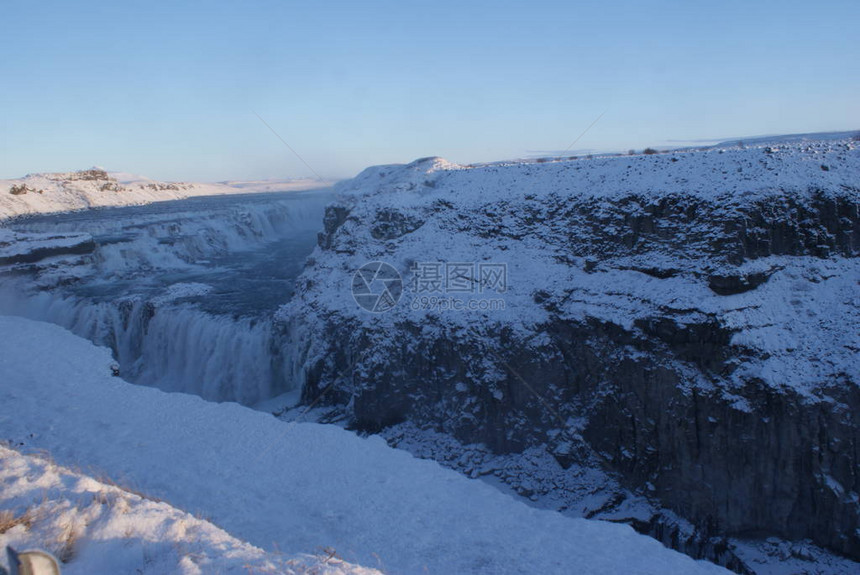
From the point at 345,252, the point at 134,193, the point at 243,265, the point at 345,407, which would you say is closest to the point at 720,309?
the point at 345,407

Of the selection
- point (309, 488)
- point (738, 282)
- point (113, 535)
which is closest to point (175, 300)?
point (309, 488)

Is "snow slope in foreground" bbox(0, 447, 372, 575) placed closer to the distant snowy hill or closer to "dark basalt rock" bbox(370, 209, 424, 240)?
"dark basalt rock" bbox(370, 209, 424, 240)

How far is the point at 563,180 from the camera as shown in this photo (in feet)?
64.2

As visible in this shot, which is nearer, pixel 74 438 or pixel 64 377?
pixel 74 438

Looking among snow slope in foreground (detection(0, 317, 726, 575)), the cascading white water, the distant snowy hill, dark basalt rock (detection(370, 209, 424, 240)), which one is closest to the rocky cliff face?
dark basalt rock (detection(370, 209, 424, 240))

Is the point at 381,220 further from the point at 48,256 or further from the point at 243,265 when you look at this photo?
the point at 48,256

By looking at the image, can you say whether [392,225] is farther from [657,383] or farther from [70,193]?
[70,193]

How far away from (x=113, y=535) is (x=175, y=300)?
22.6 metres

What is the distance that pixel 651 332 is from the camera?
553 inches

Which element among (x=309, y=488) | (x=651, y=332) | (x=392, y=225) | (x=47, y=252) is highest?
(x=392, y=225)

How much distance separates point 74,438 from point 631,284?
14594 mm

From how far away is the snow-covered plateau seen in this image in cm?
684

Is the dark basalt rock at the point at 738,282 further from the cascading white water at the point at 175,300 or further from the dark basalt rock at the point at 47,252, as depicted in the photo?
→ the dark basalt rock at the point at 47,252

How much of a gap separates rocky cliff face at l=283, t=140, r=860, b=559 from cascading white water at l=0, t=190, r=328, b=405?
7.52 ft
